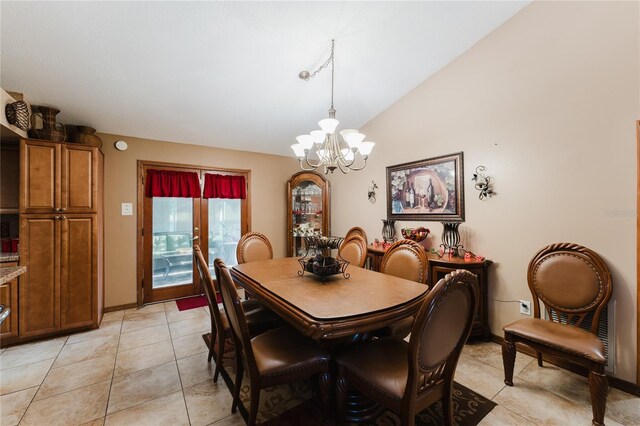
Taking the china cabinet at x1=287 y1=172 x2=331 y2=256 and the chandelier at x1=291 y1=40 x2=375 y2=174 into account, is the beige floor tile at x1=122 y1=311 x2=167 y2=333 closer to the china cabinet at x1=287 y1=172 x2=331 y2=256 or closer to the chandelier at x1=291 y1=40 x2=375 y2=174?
the china cabinet at x1=287 y1=172 x2=331 y2=256

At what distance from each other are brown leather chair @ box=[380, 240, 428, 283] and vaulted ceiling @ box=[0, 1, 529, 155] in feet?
6.80

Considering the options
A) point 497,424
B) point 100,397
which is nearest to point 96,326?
point 100,397

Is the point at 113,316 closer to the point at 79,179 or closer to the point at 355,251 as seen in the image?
the point at 79,179

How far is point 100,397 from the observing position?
6.25ft

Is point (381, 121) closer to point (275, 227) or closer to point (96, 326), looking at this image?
point (275, 227)

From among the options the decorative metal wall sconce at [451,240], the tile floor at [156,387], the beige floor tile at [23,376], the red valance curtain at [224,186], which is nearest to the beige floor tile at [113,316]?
the tile floor at [156,387]

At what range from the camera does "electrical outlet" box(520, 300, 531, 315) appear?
250cm

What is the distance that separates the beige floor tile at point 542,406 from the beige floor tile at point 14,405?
322cm

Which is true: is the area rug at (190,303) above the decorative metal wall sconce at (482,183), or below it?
below

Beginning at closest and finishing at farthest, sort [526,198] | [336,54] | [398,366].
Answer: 1. [398,366]
2. [526,198]
3. [336,54]

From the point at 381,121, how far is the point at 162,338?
3981 mm

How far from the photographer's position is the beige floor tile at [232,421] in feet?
5.44

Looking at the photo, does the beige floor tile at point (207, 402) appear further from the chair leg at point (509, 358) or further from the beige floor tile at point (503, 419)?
the chair leg at point (509, 358)

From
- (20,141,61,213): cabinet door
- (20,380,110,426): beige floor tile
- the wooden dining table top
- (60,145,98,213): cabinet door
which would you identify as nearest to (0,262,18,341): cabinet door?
(20,141,61,213): cabinet door
